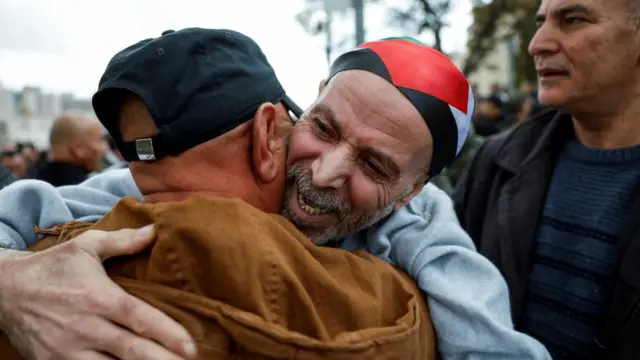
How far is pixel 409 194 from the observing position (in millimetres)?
1691

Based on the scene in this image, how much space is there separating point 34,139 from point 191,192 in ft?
94.7

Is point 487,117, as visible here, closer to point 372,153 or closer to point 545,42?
point 545,42

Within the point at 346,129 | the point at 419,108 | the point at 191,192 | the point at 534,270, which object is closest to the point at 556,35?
the point at 534,270

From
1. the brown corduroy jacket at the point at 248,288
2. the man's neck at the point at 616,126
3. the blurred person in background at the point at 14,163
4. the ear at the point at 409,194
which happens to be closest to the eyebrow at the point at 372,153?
the ear at the point at 409,194

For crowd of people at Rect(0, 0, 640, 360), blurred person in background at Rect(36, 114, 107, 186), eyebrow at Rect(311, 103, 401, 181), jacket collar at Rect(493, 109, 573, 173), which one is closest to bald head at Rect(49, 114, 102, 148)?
blurred person in background at Rect(36, 114, 107, 186)

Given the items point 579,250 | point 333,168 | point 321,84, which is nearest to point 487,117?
point 579,250

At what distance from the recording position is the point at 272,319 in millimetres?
1090

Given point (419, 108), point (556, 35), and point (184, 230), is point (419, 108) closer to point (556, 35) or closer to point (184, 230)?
point (184, 230)

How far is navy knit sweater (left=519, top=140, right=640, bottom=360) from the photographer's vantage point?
2.22 m

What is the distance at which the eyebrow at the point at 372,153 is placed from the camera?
1.53 metres

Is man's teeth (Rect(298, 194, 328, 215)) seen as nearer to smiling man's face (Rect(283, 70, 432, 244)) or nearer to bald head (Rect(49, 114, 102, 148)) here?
smiling man's face (Rect(283, 70, 432, 244))

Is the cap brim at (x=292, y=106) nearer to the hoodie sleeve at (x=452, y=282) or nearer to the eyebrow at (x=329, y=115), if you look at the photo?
the eyebrow at (x=329, y=115)

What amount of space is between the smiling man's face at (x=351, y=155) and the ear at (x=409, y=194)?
61 millimetres

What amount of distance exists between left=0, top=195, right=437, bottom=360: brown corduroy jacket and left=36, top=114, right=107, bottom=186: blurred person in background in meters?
4.43
